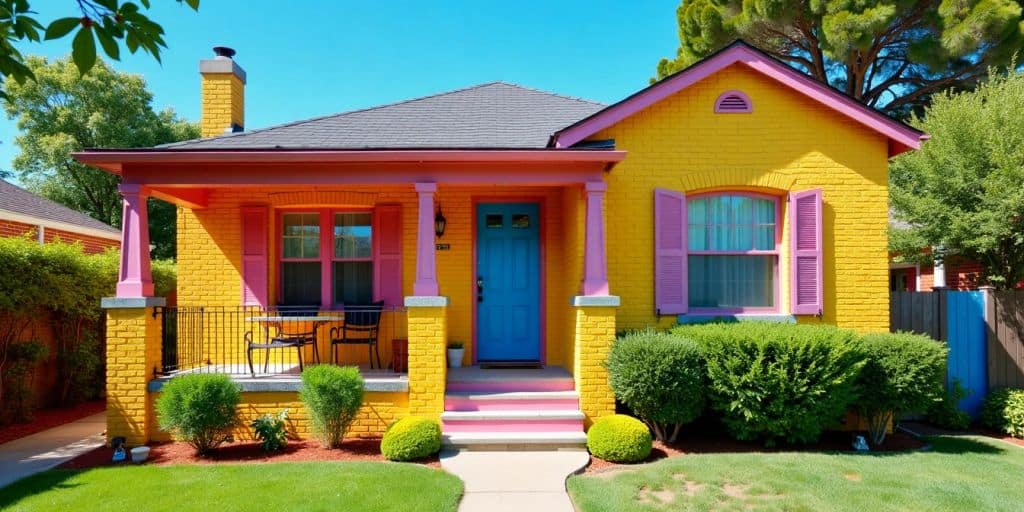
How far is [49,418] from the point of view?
7.75 meters

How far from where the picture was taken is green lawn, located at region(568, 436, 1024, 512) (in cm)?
454

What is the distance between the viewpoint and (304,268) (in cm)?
817

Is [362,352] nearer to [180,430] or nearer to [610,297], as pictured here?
[180,430]

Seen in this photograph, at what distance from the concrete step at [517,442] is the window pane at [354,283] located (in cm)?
295

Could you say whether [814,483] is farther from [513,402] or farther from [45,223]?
[45,223]

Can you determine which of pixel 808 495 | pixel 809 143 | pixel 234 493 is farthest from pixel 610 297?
pixel 234 493

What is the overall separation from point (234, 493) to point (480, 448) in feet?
8.02

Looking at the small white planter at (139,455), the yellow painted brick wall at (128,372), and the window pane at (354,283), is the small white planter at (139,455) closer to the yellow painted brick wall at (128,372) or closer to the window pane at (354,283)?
the yellow painted brick wall at (128,372)

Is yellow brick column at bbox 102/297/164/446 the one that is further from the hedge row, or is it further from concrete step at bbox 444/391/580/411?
the hedge row

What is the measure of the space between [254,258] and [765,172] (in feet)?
24.0

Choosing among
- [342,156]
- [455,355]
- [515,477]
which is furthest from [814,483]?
[342,156]

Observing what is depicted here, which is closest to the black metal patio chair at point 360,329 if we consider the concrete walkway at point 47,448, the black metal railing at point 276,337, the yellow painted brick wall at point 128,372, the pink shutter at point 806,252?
the black metal railing at point 276,337

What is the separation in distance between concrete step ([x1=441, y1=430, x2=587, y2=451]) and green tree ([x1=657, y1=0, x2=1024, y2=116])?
38.6 feet

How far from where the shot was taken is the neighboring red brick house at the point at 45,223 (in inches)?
421
